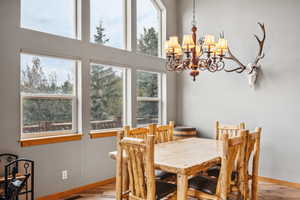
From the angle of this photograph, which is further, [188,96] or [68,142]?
[188,96]

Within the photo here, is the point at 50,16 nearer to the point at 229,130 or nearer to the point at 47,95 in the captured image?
the point at 47,95

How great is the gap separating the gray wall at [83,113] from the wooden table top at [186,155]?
3.70 feet

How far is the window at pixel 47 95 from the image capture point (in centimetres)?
327

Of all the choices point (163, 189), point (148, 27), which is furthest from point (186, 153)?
point (148, 27)

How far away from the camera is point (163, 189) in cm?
252

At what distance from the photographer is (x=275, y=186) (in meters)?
4.10

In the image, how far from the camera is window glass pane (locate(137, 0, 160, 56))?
16.0 feet

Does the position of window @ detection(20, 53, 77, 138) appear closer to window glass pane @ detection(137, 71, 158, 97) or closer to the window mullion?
the window mullion

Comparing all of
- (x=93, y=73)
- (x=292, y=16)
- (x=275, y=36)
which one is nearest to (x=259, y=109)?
(x=275, y=36)

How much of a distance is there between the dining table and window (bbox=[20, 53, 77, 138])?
1214 mm

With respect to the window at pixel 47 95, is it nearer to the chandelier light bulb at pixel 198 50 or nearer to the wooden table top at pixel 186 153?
the wooden table top at pixel 186 153

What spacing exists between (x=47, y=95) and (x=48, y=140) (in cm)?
60

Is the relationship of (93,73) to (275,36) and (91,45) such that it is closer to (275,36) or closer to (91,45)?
(91,45)

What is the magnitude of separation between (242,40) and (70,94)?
3082 mm
